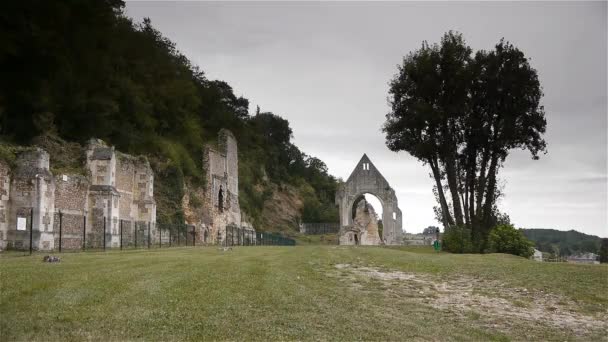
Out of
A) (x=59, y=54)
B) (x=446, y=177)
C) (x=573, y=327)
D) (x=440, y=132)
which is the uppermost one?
(x=59, y=54)

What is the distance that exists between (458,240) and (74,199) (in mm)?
18491

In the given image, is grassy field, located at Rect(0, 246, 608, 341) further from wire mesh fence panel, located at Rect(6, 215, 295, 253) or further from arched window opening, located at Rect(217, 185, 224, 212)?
arched window opening, located at Rect(217, 185, 224, 212)

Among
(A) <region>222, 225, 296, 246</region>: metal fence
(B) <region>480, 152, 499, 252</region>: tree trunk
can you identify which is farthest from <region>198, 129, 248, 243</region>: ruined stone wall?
(B) <region>480, 152, 499, 252</region>: tree trunk

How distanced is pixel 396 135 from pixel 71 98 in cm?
1845

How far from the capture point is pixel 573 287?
14.5m

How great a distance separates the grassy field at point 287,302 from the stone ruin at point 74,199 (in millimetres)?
7797

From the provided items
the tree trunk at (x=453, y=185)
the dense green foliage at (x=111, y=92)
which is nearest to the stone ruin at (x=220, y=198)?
the dense green foliage at (x=111, y=92)

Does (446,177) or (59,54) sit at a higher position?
(59,54)

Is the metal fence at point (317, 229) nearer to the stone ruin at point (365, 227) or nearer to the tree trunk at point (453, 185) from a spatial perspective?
the stone ruin at point (365, 227)

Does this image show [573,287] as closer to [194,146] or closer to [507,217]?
[507,217]

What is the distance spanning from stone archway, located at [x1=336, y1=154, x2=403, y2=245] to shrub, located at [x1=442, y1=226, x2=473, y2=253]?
29.4m

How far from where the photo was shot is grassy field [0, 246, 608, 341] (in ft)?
27.7

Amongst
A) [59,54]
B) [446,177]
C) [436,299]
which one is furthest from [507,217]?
[59,54]

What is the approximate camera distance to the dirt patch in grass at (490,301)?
10.8 m
